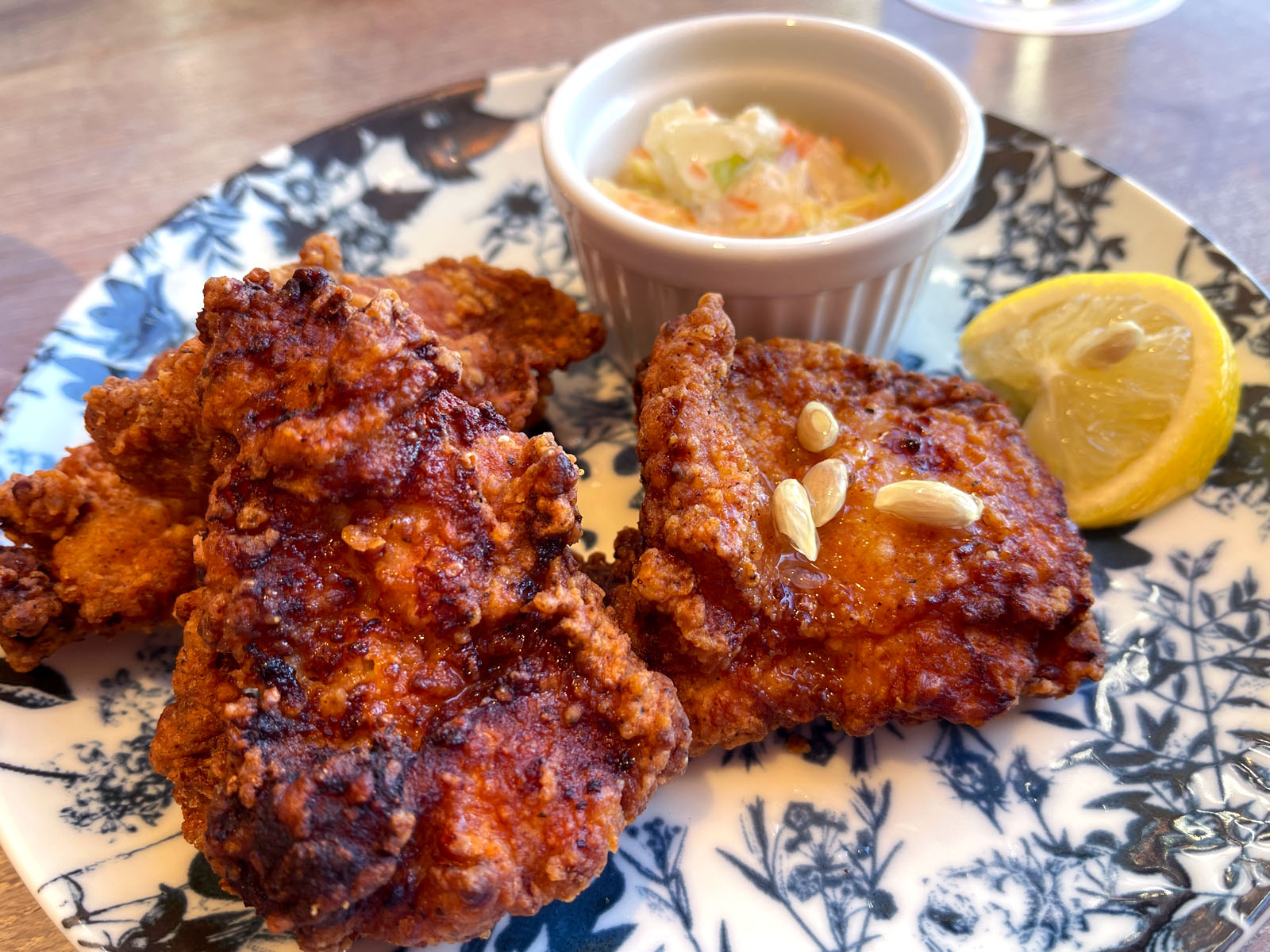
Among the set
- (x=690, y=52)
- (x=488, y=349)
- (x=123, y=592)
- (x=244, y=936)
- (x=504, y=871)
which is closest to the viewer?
(x=504, y=871)

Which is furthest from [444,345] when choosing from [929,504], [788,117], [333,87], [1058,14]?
[1058,14]

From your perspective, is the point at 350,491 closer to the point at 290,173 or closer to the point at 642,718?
the point at 642,718

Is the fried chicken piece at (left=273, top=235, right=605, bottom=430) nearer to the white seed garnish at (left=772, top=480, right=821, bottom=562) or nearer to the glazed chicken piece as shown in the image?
the glazed chicken piece

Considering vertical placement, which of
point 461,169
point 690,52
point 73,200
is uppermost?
point 690,52

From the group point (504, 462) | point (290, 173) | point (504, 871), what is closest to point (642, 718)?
point (504, 871)

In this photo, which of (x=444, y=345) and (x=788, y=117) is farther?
(x=788, y=117)

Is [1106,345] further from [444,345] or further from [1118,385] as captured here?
[444,345]
